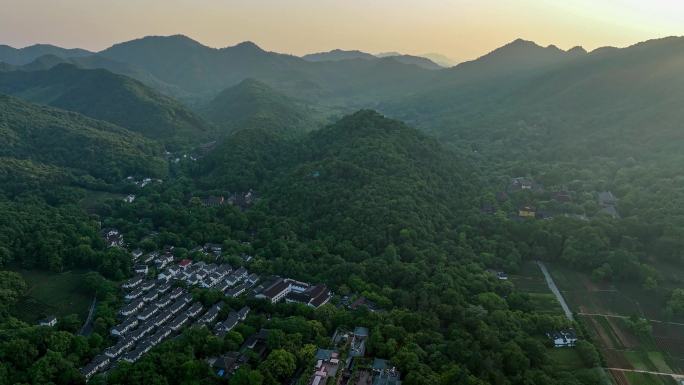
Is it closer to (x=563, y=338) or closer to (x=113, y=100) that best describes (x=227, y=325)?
(x=563, y=338)

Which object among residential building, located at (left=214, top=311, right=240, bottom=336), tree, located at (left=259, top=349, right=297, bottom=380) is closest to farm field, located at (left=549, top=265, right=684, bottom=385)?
tree, located at (left=259, top=349, right=297, bottom=380)

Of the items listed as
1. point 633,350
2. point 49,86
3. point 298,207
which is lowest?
Answer: point 633,350

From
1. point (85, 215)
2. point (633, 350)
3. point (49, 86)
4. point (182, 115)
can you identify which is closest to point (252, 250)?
point (85, 215)

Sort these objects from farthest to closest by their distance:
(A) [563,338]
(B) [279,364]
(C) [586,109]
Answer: (C) [586,109] < (A) [563,338] < (B) [279,364]

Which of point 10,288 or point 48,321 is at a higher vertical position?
point 10,288

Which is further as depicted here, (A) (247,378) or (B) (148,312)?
(B) (148,312)

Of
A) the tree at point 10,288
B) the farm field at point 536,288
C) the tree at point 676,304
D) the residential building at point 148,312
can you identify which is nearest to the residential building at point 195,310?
the residential building at point 148,312

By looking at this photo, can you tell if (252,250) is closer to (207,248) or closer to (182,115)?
(207,248)

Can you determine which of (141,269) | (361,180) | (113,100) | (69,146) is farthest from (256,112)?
(141,269)
